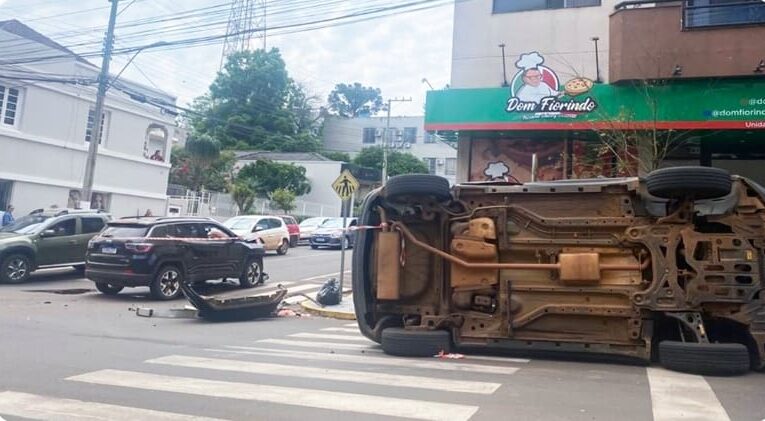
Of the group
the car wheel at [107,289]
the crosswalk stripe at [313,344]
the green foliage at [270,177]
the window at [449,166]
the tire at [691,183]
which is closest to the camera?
the tire at [691,183]

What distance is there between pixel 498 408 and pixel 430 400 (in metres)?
0.57

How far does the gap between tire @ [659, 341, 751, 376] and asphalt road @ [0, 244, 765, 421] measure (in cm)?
12

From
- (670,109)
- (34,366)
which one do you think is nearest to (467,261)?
(34,366)

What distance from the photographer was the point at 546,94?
1551 cm

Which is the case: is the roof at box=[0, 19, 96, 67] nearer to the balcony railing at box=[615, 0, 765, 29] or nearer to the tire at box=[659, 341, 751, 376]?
the balcony railing at box=[615, 0, 765, 29]

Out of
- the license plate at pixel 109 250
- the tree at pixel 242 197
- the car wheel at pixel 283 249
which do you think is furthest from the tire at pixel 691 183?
the tree at pixel 242 197

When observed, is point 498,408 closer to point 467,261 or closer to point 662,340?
point 467,261

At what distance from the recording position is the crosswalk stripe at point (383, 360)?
6469mm

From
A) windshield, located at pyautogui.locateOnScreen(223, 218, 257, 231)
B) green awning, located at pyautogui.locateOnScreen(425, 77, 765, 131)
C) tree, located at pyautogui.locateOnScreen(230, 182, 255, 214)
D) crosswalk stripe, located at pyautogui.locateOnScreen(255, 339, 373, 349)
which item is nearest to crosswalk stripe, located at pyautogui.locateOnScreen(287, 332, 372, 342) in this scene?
crosswalk stripe, located at pyautogui.locateOnScreen(255, 339, 373, 349)

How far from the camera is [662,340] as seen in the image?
6.77 metres

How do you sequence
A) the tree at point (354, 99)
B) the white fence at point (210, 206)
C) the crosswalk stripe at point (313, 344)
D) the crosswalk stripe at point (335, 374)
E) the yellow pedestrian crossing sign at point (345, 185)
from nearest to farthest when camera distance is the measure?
the crosswalk stripe at point (335, 374) → the crosswalk stripe at point (313, 344) → the yellow pedestrian crossing sign at point (345, 185) → the white fence at point (210, 206) → the tree at point (354, 99)

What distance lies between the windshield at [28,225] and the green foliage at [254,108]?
39617 mm

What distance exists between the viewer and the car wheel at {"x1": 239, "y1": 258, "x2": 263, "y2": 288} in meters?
15.6

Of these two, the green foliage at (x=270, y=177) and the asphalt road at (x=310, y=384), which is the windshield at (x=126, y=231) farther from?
the green foliage at (x=270, y=177)
